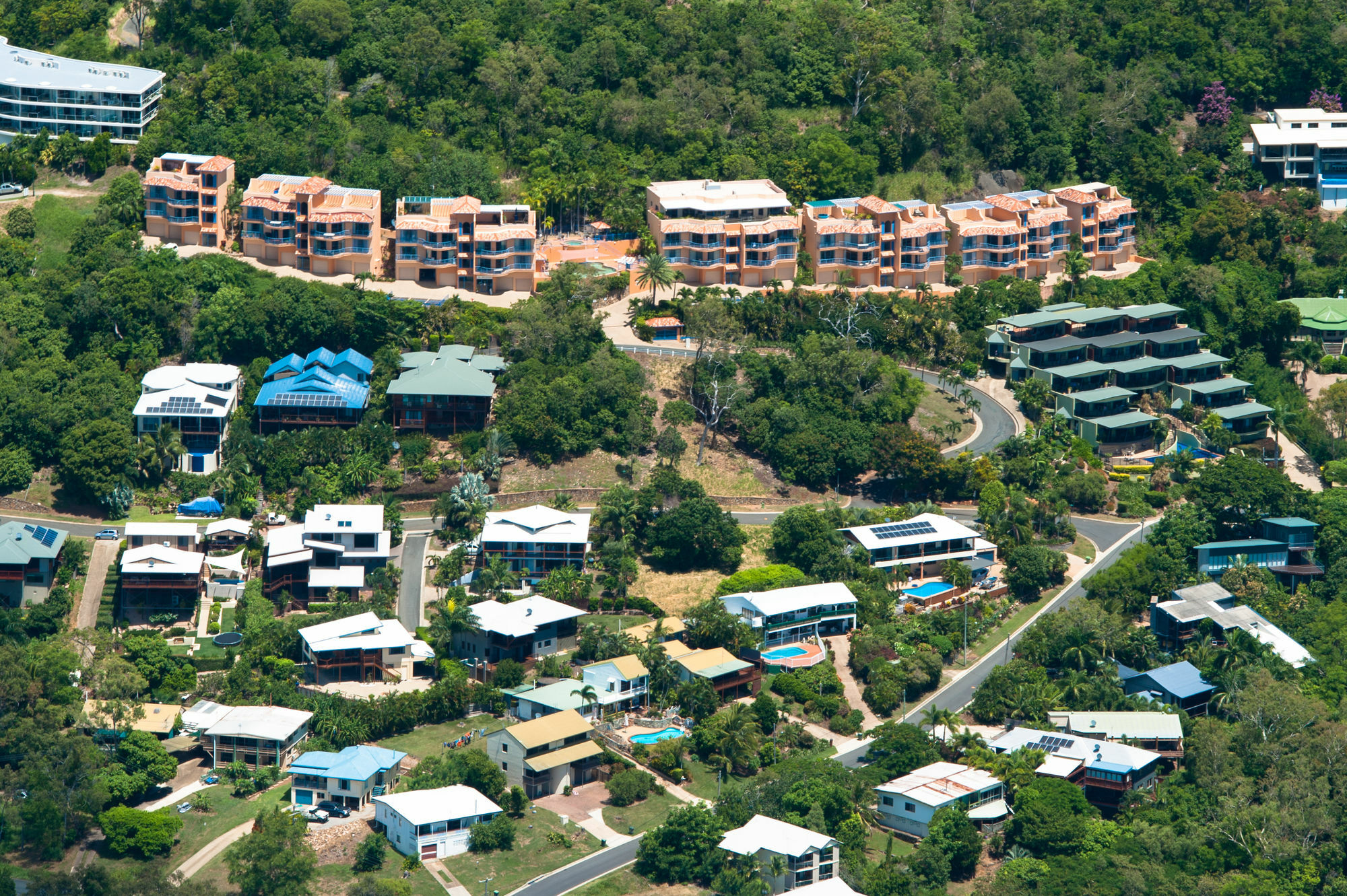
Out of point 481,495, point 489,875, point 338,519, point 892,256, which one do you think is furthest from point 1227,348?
point 489,875

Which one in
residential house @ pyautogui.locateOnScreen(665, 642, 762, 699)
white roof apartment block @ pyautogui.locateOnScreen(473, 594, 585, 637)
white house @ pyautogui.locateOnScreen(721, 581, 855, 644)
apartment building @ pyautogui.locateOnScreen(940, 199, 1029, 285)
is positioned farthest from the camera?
apartment building @ pyautogui.locateOnScreen(940, 199, 1029, 285)

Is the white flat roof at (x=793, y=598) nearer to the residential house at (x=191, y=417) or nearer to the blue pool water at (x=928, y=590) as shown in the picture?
the blue pool water at (x=928, y=590)

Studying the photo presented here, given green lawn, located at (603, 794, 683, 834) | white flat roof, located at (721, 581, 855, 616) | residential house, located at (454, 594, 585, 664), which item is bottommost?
green lawn, located at (603, 794, 683, 834)

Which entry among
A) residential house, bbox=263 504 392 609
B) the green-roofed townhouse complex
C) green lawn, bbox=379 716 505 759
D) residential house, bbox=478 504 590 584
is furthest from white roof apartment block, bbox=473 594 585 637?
the green-roofed townhouse complex

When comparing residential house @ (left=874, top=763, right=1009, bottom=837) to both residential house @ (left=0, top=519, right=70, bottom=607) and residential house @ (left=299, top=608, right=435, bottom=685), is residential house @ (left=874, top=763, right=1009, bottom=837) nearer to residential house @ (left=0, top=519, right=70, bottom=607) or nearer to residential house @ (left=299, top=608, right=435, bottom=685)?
residential house @ (left=299, top=608, right=435, bottom=685)

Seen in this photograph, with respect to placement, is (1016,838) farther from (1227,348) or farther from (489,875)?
(1227,348)

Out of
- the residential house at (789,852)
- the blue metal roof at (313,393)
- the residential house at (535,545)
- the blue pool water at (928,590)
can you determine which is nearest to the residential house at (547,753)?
the residential house at (789,852)
